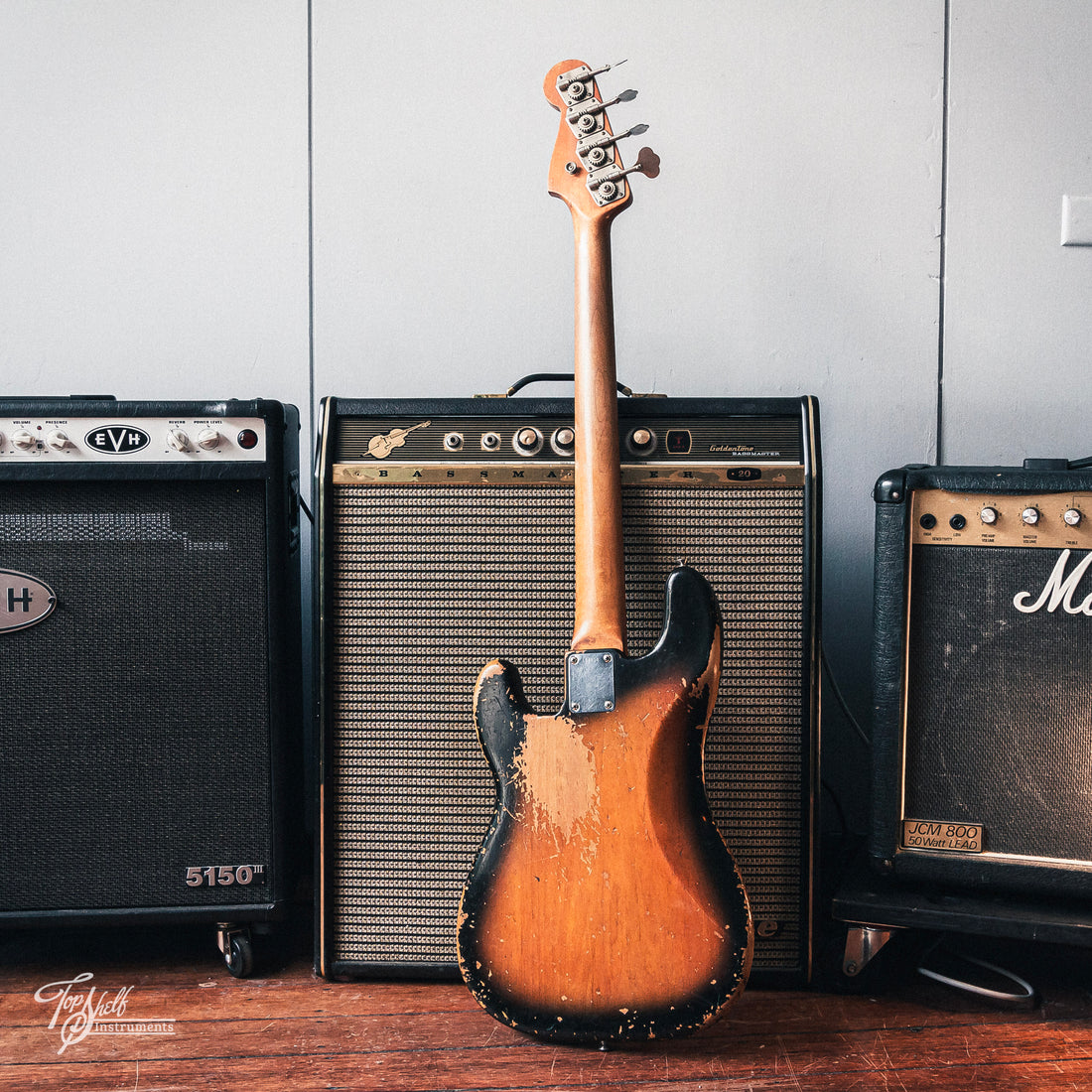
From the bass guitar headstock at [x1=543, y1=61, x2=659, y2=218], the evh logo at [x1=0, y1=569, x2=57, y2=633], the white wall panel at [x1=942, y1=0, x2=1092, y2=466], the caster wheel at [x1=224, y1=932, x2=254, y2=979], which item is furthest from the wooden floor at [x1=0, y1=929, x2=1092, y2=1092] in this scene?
the bass guitar headstock at [x1=543, y1=61, x2=659, y2=218]

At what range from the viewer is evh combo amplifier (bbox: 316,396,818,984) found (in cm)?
89

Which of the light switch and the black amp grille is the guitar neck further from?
the light switch

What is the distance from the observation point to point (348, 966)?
35.9 inches

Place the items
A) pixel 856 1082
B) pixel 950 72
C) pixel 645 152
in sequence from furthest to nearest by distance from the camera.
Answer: pixel 950 72
pixel 645 152
pixel 856 1082

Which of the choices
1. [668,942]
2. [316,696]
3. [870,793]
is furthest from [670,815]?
[316,696]

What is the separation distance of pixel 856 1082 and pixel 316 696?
638 mm

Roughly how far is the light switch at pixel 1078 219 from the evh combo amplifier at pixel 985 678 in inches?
20.8

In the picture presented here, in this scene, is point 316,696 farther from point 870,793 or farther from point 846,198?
point 846,198

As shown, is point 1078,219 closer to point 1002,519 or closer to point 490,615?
point 1002,519

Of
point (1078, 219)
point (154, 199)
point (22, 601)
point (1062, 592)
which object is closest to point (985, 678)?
point (1062, 592)

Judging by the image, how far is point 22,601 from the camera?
0.88 metres

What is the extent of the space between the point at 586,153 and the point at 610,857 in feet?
2.37

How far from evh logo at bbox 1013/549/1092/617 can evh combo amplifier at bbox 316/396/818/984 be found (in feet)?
0.70

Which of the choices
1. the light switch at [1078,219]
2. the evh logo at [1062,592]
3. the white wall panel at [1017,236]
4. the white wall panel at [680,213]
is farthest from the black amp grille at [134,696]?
the light switch at [1078,219]
